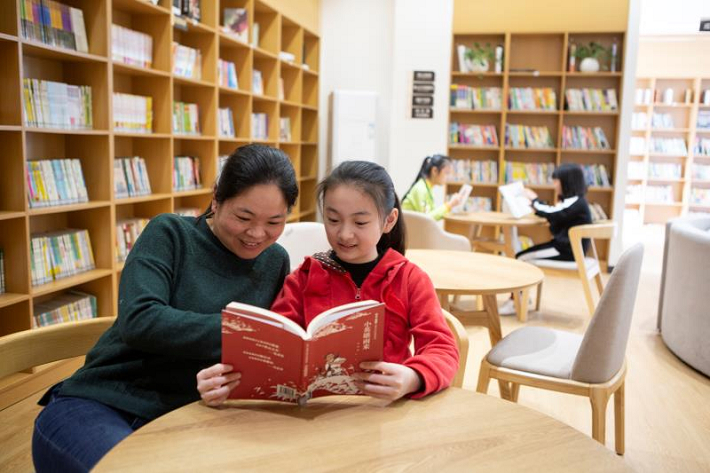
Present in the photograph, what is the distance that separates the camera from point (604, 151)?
6500 mm

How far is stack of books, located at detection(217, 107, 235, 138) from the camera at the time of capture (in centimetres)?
494

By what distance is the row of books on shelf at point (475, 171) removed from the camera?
22.5 feet

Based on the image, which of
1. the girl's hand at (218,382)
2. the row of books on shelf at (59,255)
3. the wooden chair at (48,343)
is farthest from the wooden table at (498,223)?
the girl's hand at (218,382)

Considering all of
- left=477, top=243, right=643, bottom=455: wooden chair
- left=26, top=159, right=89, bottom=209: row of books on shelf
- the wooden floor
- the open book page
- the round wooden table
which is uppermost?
left=26, top=159, right=89, bottom=209: row of books on shelf

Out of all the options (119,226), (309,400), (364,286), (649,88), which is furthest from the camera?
(649,88)

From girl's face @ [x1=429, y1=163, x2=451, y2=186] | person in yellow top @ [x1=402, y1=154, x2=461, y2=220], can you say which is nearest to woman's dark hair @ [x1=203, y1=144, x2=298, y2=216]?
person in yellow top @ [x1=402, y1=154, x2=461, y2=220]

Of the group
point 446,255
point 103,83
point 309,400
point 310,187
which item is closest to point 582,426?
point 446,255

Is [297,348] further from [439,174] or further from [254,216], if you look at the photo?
[439,174]

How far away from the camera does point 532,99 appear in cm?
664

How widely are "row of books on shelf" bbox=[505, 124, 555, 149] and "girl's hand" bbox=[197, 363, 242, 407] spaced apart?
6.06 m

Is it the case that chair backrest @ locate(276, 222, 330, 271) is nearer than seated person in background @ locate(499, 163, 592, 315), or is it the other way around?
chair backrest @ locate(276, 222, 330, 271)

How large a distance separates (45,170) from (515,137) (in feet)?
16.4

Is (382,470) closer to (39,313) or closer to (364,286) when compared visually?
(364,286)

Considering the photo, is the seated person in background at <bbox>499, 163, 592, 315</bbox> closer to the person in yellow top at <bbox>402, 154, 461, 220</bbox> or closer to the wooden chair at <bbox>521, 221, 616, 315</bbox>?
the wooden chair at <bbox>521, 221, 616, 315</bbox>
